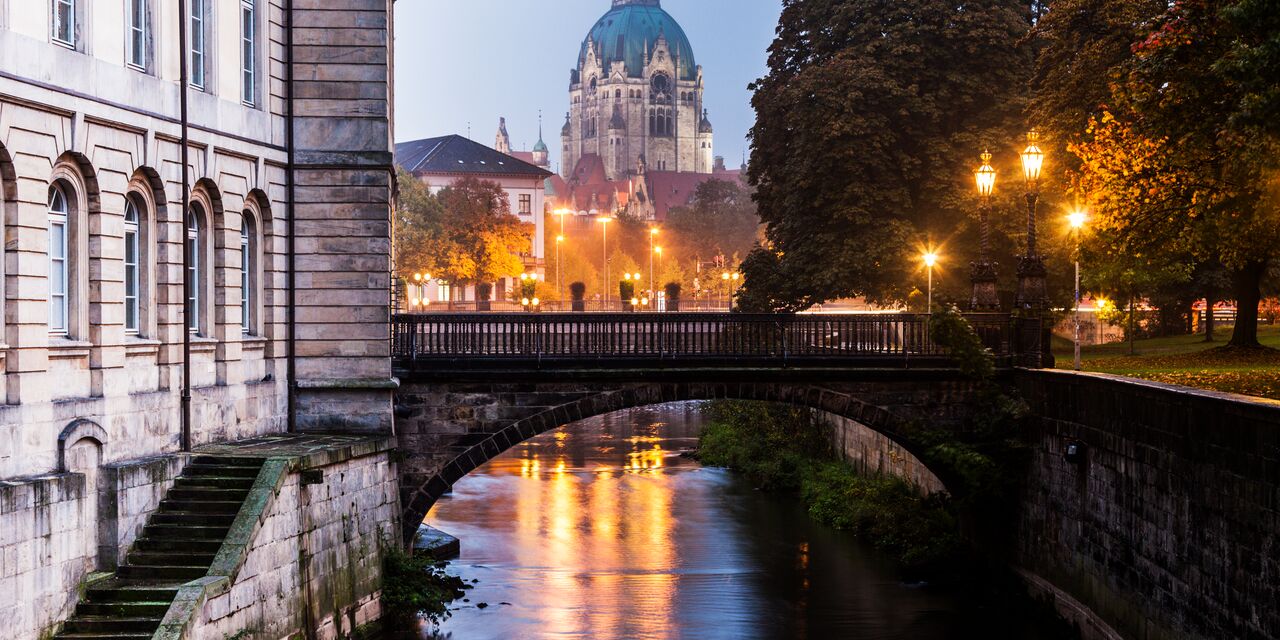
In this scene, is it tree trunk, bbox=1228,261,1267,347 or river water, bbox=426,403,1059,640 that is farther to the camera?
tree trunk, bbox=1228,261,1267,347

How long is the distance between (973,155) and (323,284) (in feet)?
75.0

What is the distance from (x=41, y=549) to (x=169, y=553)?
2.25 m

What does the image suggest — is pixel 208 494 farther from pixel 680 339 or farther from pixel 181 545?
pixel 680 339

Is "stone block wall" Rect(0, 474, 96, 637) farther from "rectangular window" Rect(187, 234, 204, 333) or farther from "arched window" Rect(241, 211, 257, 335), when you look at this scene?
"arched window" Rect(241, 211, 257, 335)

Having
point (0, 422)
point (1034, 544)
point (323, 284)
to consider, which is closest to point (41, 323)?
point (0, 422)

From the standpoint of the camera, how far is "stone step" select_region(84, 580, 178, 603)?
17.7 metres

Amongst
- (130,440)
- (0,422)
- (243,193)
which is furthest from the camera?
(243,193)

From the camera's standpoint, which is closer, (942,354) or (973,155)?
(942,354)

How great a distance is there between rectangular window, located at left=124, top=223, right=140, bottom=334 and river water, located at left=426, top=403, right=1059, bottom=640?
23.1ft

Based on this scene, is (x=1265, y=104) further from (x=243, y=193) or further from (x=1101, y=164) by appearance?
(x=243, y=193)

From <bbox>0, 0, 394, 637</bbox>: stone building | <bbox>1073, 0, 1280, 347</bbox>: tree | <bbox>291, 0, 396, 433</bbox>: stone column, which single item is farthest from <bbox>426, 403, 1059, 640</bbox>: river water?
<bbox>1073, 0, 1280, 347</bbox>: tree

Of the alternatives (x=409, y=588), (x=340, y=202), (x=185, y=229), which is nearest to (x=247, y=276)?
(x=340, y=202)

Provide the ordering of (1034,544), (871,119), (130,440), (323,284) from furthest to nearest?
1. (871,119)
2. (1034,544)
3. (323,284)
4. (130,440)

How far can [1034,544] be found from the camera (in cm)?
2620
